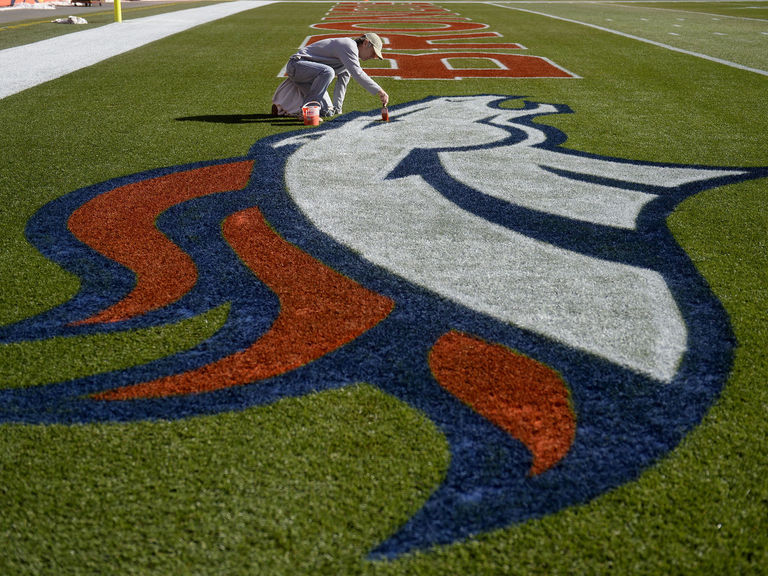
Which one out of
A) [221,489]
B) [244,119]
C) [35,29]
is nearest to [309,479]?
[221,489]

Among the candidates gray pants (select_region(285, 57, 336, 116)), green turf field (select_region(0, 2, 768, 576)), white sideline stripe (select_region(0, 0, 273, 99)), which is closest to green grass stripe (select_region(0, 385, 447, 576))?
green turf field (select_region(0, 2, 768, 576))

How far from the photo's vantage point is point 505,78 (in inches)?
374

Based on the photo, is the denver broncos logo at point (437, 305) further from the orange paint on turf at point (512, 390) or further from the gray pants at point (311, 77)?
the gray pants at point (311, 77)

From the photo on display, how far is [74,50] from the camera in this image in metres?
12.1

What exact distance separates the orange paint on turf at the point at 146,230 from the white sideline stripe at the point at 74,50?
4.49 metres

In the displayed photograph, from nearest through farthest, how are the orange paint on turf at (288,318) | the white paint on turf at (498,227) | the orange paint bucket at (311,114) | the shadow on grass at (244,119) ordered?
the orange paint on turf at (288,318), the white paint on turf at (498,227), the orange paint bucket at (311,114), the shadow on grass at (244,119)

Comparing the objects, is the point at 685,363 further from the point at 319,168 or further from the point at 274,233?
the point at 319,168

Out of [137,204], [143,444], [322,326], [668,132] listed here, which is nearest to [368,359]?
[322,326]

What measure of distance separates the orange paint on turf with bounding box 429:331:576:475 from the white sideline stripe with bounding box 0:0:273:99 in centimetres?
745

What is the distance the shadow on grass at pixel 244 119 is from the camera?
264 inches

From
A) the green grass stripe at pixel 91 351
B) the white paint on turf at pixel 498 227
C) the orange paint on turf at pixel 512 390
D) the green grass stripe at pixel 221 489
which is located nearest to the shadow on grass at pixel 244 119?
the white paint on turf at pixel 498 227

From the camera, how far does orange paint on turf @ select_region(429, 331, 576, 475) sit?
2.14 meters

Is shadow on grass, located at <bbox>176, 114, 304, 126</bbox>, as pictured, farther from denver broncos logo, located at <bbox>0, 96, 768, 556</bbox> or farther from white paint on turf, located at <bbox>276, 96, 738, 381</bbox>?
denver broncos logo, located at <bbox>0, 96, 768, 556</bbox>

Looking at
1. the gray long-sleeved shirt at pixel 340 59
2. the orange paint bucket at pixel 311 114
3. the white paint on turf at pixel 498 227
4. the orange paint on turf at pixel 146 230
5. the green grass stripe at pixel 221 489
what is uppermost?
the gray long-sleeved shirt at pixel 340 59
